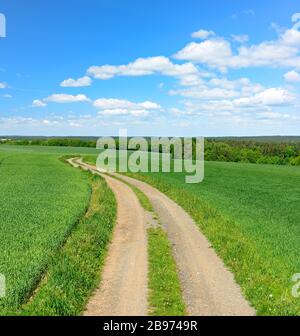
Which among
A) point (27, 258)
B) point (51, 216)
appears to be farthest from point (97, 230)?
point (27, 258)

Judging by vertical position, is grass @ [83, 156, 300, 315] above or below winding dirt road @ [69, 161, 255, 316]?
above

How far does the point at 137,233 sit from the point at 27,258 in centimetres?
799

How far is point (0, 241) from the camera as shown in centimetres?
1883

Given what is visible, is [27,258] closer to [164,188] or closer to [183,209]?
[183,209]

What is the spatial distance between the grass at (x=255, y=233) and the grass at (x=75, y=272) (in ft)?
17.7

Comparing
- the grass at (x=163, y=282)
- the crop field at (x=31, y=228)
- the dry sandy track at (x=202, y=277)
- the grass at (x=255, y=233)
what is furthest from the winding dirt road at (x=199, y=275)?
the crop field at (x=31, y=228)

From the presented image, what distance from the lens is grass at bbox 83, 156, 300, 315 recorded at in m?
14.1

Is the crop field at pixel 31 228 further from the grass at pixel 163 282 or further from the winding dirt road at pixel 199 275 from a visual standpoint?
the grass at pixel 163 282

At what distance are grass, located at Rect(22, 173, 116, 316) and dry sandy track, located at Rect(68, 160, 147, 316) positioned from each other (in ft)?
1.18

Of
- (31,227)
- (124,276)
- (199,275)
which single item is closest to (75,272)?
(124,276)

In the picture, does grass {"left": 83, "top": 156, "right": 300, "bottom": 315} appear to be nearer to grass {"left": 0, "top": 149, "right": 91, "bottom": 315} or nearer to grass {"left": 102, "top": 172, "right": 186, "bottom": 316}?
grass {"left": 102, "top": 172, "right": 186, "bottom": 316}

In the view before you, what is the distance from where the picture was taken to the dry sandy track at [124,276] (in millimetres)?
12781

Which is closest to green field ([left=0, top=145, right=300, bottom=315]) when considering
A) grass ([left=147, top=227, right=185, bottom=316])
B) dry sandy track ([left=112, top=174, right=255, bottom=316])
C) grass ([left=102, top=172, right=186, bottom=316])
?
dry sandy track ([left=112, top=174, right=255, bottom=316])

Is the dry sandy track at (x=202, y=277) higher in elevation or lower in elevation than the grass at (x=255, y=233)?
lower
